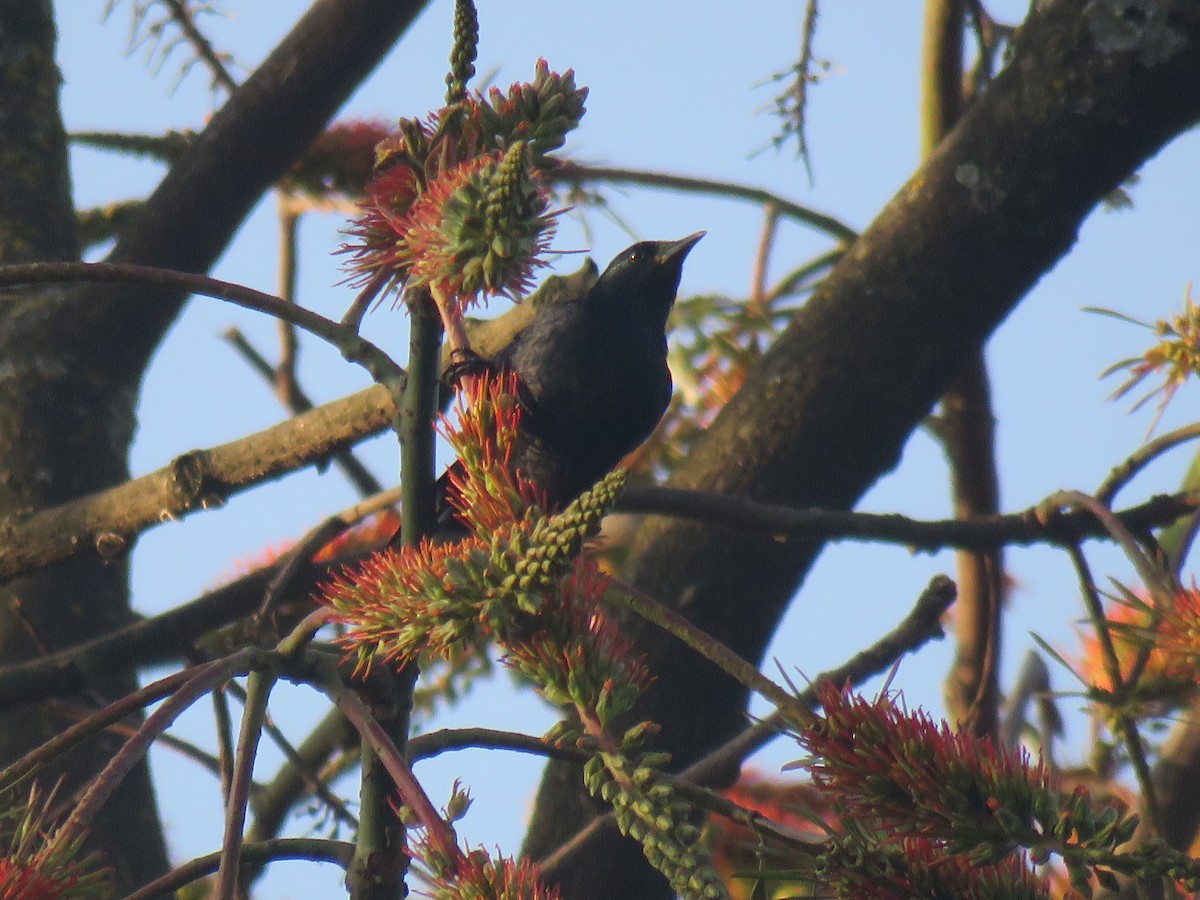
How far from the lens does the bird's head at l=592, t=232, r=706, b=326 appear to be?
334 cm

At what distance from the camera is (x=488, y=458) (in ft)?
4.53

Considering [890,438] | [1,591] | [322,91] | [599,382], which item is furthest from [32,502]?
[890,438]

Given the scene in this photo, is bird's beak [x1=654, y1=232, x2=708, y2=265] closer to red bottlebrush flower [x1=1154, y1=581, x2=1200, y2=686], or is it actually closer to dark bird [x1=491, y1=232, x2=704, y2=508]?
dark bird [x1=491, y1=232, x2=704, y2=508]

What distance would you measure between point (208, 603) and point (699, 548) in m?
0.97

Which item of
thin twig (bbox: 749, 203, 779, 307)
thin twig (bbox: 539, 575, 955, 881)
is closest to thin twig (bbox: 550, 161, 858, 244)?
thin twig (bbox: 749, 203, 779, 307)

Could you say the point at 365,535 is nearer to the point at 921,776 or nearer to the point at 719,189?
the point at 719,189

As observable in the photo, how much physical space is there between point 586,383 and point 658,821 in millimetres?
1848

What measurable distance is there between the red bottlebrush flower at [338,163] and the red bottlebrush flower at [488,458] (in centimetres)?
227

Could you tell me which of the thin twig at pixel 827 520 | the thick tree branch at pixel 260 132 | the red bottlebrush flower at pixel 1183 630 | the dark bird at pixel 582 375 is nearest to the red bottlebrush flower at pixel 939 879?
the red bottlebrush flower at pixel 1183 630

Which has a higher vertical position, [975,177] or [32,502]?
[32,502]

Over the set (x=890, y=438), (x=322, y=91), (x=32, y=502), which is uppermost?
(x=322, y=91)

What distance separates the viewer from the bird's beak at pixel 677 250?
354cm

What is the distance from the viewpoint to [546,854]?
9.35 feet

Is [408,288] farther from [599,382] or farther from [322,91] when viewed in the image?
[322,91]
